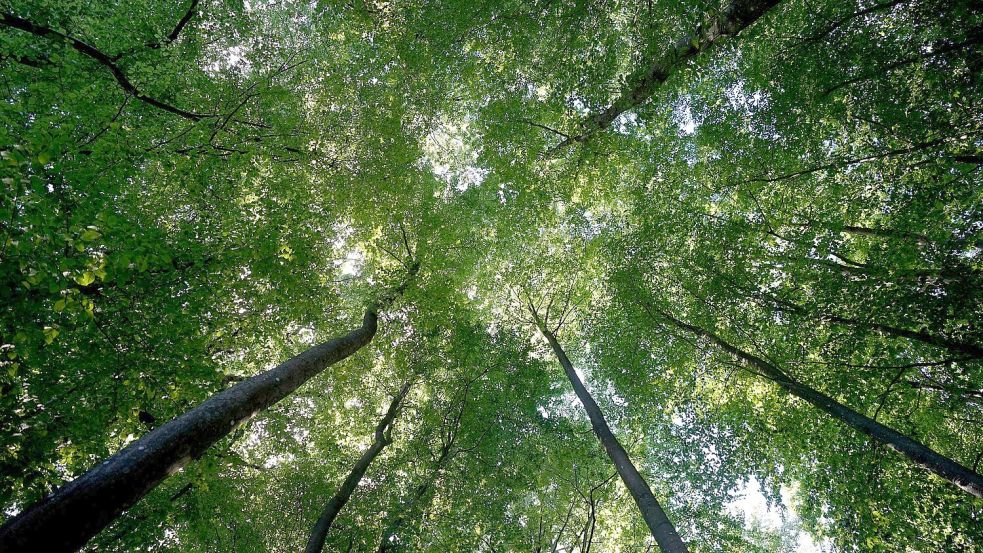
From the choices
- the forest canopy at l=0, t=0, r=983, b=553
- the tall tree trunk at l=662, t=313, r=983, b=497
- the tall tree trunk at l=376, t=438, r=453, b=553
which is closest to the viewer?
the forest canopy at l=0, t=0, r=983, b=553

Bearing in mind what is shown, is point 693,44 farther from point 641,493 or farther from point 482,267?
point 482,267

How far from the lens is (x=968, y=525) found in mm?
7801

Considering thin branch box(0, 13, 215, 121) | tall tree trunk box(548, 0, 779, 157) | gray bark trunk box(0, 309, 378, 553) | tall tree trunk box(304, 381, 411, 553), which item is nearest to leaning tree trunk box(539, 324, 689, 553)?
tall tree trunk box(304, 381, 411, 553)

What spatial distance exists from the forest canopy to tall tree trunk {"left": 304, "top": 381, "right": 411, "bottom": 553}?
0.15m

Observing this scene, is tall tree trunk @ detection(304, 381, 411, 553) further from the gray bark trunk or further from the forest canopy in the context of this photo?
the gray bark trunk

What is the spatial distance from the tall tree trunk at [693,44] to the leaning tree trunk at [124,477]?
8.79 m

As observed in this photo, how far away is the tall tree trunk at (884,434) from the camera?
666cm

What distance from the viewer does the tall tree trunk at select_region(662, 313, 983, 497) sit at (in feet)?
21.9

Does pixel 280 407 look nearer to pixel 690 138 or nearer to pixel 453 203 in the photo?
pixel 453 203

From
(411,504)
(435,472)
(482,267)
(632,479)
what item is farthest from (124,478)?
(482,267)

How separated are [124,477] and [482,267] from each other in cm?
1453

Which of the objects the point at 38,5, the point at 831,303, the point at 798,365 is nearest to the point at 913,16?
the point at 831,303

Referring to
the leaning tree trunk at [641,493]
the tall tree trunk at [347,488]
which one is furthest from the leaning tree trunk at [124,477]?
the leaning tree trunk at [641,493]

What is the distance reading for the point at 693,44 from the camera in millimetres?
6000
